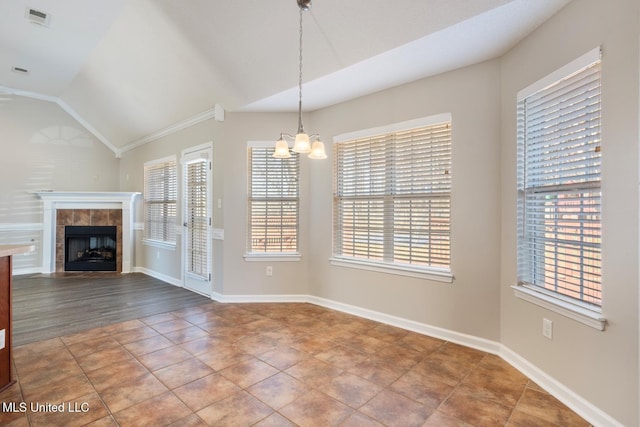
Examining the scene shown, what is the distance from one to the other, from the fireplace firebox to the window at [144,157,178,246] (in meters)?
0.94

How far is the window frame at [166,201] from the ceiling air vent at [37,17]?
2.24 m

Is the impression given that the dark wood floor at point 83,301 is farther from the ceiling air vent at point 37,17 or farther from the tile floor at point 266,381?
the ceiling air vent at point 37,17

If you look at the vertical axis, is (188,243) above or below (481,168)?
below

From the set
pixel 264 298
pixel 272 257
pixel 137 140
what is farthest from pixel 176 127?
pixel 264 298

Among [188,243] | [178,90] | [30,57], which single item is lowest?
[188,243]

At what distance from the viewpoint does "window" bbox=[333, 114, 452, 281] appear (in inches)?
122

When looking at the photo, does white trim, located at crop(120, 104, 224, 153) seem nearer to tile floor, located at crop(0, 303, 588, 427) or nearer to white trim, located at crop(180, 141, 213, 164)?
white trim, located at crop(180, 141, 213, 164)

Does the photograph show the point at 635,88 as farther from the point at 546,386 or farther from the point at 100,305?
the point at 100,305

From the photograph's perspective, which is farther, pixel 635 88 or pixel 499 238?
pixel 499 238

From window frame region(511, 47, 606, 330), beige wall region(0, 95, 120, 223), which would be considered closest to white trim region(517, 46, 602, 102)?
window frame region(511, 47, 606, 330)

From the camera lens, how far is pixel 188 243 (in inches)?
198

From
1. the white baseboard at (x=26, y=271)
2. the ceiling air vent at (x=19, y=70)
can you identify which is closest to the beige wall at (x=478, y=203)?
the white baseboard at (x=26, y=271)

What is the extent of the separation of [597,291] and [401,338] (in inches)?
65.1

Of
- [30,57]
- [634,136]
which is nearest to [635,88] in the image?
[634,136]
